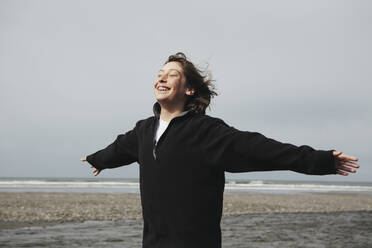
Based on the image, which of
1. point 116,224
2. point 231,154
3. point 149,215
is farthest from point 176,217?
point 116,224

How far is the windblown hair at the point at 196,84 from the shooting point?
328 cm

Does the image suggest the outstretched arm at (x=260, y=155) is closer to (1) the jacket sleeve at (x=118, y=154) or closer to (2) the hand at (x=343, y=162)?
(2) the hand at (x=343, y=162)

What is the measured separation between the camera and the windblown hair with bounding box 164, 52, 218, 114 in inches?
129

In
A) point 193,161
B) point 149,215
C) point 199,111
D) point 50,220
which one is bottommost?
point 50,220

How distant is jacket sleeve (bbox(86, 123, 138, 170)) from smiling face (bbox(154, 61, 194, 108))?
614 mm

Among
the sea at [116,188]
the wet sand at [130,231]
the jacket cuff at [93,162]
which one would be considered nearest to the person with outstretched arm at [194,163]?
the jacket cuff at [93,162]

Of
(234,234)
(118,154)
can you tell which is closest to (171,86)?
(118,154)

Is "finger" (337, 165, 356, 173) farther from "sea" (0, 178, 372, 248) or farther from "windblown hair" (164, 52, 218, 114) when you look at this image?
"sea" (0, 178, 372, 248)

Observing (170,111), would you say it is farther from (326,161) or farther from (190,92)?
(326,161)

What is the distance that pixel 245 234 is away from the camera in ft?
31.3

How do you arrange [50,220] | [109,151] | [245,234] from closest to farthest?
[109,151] < [245,234] < [50,220]

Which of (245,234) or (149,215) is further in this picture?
(245,234)

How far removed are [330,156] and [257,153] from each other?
0.48 m

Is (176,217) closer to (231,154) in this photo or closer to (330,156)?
(231,154)
